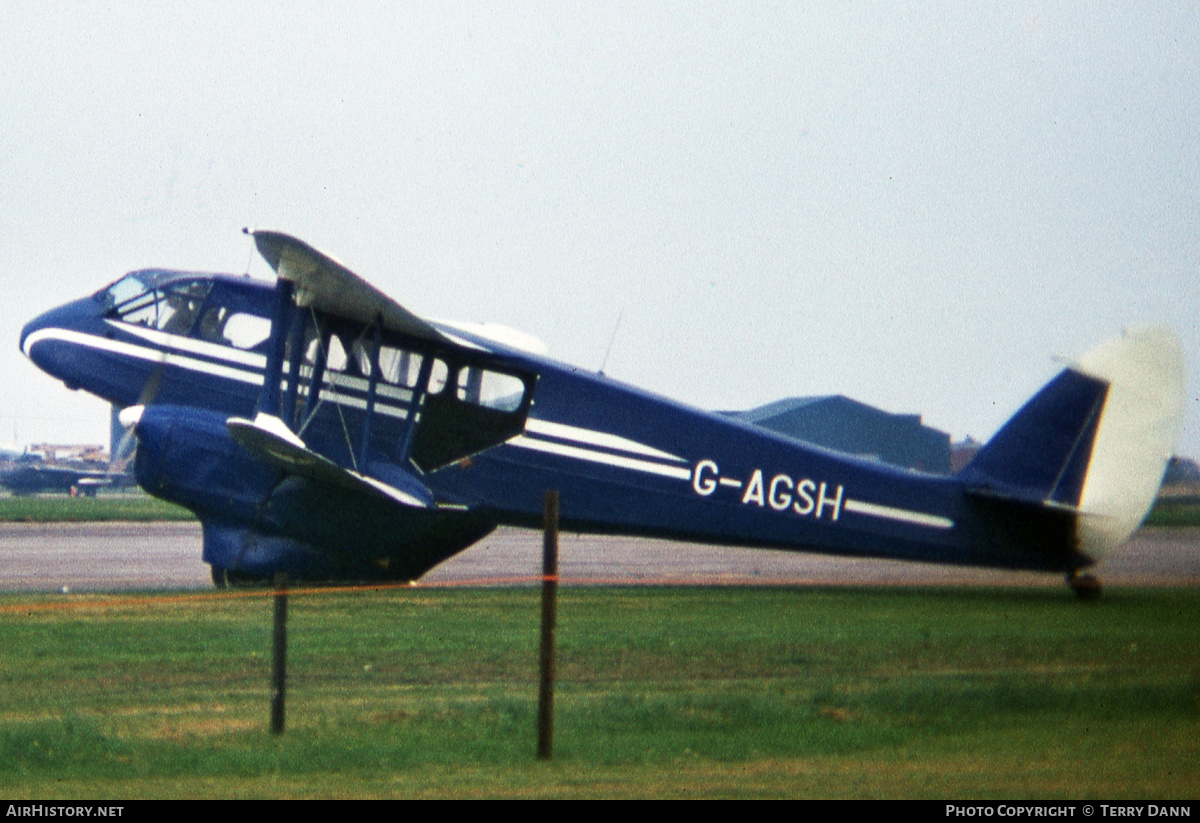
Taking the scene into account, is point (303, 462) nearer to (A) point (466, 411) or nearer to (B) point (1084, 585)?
(A) point (466, 411)

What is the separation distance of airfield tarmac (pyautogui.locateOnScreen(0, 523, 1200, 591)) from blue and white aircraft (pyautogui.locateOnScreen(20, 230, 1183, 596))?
87 centimetres

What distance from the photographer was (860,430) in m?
43.1

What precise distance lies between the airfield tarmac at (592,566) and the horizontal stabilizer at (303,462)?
1.07 metres

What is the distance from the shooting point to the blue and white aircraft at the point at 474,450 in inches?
561

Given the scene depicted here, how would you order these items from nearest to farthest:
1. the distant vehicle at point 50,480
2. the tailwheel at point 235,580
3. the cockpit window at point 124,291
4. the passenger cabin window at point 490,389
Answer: the tailwheel at point 235,580 → the passenger cabin window at point 490,389 → the cockpit window at point 124,291 → the distant vehicle at point 50,480

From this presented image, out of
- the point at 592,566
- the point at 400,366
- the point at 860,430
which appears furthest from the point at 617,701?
the point at 860,430

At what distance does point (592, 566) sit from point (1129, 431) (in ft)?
28.8

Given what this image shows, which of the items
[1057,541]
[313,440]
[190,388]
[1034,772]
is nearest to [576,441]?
[313,440]

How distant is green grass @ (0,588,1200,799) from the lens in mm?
6594

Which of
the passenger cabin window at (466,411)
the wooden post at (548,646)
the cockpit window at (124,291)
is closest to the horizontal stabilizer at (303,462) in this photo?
the passenger cabin window at (466,411)

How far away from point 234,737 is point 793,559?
1658 cm

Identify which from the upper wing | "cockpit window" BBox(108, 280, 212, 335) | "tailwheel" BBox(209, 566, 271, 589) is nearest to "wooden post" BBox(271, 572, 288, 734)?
the upper wing

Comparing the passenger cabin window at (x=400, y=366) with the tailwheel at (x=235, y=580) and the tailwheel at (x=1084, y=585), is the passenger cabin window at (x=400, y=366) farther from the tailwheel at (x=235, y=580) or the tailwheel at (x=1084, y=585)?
the tailwheel at (x=1084, y=585)

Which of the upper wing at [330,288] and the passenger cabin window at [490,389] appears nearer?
the upper wing at [330,288]
